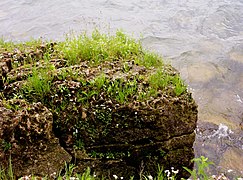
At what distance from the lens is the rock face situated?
5.12 metres

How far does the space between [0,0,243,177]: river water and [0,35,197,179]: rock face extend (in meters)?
1.61

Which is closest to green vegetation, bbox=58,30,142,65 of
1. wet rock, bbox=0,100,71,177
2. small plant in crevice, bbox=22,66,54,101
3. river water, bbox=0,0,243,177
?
small plant in crevice, bbox=22,66,54,101

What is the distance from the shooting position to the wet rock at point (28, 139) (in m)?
4.72

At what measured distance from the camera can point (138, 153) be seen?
18.0 ft

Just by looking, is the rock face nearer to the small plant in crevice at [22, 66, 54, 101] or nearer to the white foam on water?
the small plant in crevice at [22, 66, 54, 101]

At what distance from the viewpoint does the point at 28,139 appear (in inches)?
190

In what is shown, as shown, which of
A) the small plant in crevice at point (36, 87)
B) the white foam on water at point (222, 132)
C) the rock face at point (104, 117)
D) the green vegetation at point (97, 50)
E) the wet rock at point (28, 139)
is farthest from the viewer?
the white foam on water at point (222, 132)

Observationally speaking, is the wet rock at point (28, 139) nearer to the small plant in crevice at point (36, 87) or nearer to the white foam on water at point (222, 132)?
the small plant in crevice at point (36, 87)

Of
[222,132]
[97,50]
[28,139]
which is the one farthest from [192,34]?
[28,139]

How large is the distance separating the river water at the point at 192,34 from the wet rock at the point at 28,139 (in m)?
3.07

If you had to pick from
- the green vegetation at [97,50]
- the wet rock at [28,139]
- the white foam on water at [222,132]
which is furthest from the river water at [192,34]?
the wet rock at [28,139]

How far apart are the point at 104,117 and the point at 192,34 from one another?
757cm

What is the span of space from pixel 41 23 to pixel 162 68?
749cm

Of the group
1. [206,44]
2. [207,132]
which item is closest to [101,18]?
[206,44]
